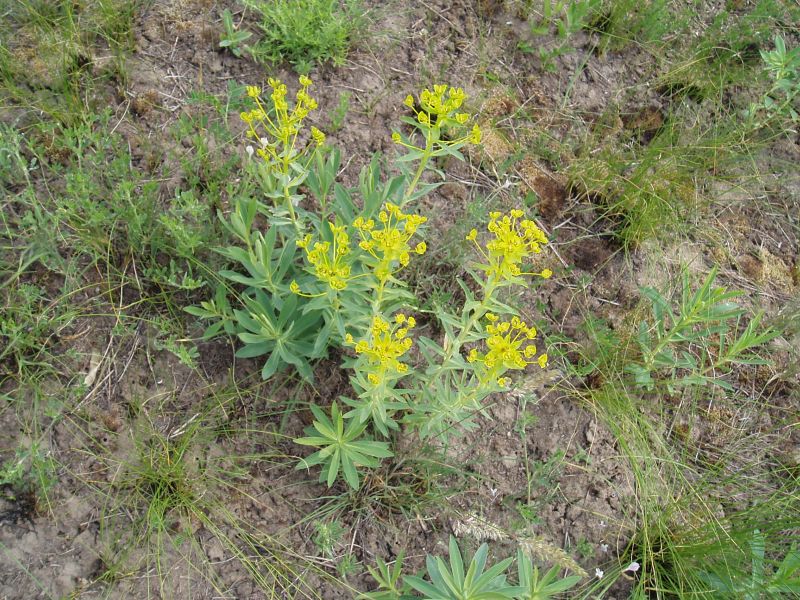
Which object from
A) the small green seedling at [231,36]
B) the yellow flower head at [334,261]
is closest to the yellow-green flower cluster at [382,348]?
the yellow flower head at [334,261]

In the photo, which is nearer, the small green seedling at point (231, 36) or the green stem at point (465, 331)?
the green stem at point (465, 331)

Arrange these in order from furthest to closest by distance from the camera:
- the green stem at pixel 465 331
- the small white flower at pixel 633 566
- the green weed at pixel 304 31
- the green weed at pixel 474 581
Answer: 1. the green weed at pixel 304 31
2. the small white flower at pixel 633 566
3. the green stem at pixel 465 331
4. the green weed at pixel 474 581

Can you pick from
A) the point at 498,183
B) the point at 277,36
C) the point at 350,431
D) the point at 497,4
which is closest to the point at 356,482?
the point at 350,431

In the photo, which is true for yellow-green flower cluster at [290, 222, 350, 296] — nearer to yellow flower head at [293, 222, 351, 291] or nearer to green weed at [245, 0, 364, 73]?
yellow flower head at [293, 222, 351, 291]

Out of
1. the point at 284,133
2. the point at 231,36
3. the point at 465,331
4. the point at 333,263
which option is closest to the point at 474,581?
the point at 465,331

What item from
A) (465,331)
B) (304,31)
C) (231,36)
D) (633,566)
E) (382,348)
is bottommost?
(633,566)

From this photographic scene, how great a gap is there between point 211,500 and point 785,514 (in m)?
2.08

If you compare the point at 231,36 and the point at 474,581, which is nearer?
the point at 474,581

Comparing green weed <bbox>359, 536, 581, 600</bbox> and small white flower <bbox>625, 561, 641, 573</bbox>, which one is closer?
green weed <bbox>359, 536, 581, 600</bbox>

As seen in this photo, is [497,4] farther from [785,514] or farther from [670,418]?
[785,514]

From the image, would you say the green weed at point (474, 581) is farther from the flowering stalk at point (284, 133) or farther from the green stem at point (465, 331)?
the flowering stalk at point (284, 133)

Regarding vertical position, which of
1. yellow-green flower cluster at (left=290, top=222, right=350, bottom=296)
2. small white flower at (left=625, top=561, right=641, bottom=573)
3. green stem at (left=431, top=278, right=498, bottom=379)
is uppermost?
yellow-green flower cluster at (left=290, top=222, right=350, bottom=296)

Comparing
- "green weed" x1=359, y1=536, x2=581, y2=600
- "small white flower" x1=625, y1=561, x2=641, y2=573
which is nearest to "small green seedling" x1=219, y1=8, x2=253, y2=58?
"green weed" x1=359, y1=536, x2=581, y2=600

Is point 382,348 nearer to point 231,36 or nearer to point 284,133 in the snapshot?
point 284,133
